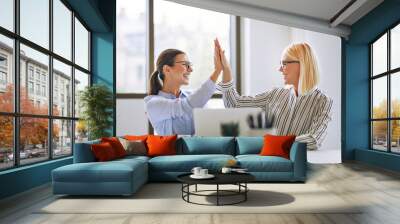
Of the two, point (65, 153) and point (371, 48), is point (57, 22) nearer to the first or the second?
point (65, 153)

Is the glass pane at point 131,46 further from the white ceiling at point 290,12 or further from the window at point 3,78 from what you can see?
the window at point 3,78

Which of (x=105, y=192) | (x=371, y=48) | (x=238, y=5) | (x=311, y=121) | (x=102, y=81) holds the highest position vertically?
(x=238, y=5)

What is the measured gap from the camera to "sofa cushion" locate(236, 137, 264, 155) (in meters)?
6.56

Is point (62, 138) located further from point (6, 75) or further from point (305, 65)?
point (305, 65)

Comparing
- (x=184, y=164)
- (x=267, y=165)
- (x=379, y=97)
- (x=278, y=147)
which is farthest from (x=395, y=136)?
(x=184, y=164)

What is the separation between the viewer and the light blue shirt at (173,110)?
8445 millimetres

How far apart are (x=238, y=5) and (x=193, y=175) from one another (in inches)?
190

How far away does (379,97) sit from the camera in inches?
338

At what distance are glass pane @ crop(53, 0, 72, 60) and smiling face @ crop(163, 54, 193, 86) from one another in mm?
2245

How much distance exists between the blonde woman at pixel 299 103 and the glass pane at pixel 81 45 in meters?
2.93

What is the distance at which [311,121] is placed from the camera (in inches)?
348

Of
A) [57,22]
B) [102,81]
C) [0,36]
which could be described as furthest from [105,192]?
[102,81]

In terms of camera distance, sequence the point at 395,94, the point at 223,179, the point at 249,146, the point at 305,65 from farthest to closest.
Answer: the point at 305,65 < the point at 395,94 < the point at 249,146 < the point at 223,179

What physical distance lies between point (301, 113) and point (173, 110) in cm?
287
